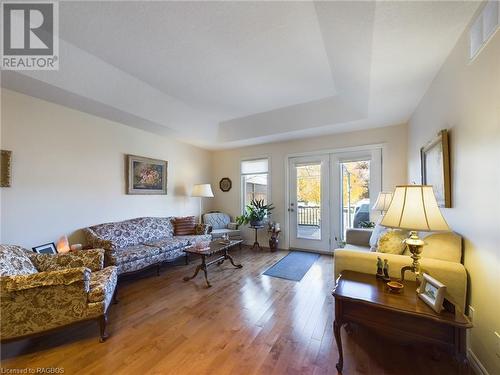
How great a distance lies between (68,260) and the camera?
2.28 m

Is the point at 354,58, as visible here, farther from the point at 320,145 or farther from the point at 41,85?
the point at 41,85

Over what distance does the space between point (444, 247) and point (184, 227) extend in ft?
12.9

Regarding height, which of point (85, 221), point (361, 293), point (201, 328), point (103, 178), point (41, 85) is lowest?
point (201, 328)

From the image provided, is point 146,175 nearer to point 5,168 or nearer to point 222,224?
point 5,168

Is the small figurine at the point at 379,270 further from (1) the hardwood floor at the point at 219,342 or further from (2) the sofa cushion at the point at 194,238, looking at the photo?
(2) the sofa cushion at the point at 194,238

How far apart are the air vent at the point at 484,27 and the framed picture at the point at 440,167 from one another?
0.71 metres

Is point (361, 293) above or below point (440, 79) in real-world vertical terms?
below

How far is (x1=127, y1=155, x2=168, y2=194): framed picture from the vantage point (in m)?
3.98

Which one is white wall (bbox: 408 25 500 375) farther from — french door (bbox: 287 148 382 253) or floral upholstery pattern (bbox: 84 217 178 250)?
floral upholstery pattern (bbox: 84 217 178 250)

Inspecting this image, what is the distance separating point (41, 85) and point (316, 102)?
3740 mm

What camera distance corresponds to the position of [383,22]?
1.67m

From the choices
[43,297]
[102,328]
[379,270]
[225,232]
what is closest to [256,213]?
[225,232]

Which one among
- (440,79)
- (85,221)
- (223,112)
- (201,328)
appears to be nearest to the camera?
(201,328)

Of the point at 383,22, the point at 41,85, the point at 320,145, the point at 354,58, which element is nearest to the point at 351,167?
the point at 320,145
